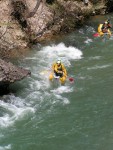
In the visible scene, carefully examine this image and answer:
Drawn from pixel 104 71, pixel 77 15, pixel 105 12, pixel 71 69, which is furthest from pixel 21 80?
pixel 105 12

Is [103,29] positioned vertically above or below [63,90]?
above

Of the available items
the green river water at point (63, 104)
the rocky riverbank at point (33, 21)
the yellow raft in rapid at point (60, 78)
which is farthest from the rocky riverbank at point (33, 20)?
the yellow raft in rapid at point (60, 78)

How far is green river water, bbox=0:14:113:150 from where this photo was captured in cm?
1475

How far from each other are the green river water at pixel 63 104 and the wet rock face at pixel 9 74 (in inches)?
29.9

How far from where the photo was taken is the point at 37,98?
17.7 m

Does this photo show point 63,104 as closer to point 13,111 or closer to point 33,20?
point 13,111

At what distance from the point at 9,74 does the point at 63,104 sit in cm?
263

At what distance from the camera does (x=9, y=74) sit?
56.9 ft

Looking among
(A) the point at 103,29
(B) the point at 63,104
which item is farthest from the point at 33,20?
(B) the point at 63,104

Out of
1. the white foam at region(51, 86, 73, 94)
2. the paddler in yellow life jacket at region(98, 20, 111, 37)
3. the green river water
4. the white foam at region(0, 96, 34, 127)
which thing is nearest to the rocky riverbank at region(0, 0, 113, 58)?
the green river water

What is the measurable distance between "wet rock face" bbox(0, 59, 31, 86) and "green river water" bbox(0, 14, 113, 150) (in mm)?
760

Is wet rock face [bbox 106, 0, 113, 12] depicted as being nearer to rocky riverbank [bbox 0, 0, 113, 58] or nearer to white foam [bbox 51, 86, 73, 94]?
rocky riverbank [bbox 0, 0, 113, 58]

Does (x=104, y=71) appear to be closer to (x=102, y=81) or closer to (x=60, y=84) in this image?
(x=102, y=81)

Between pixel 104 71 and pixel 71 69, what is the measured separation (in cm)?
168
